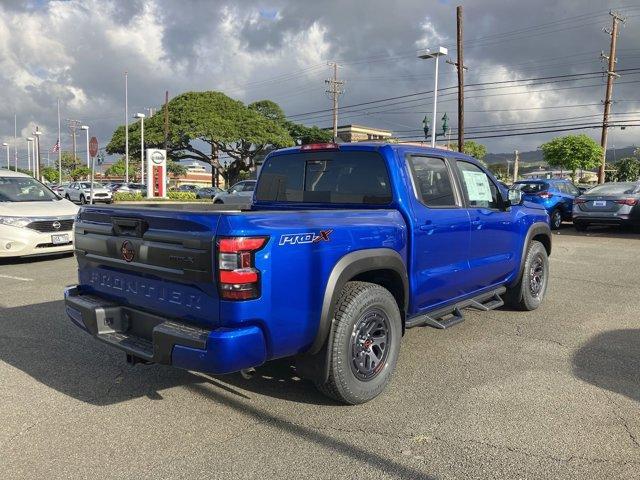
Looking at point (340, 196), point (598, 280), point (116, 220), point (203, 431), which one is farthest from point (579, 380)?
point (598, 280)

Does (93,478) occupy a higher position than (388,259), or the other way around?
(388,259)

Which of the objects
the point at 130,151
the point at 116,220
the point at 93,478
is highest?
the point at 130,151

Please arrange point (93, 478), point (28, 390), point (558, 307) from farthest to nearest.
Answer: point (558, 307)
point (28, 390)
point (93, 478)

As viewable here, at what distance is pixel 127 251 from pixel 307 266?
1.25 m

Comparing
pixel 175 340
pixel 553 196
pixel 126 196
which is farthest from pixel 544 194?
pixel 126 196

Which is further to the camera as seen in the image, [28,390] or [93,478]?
[28,390]

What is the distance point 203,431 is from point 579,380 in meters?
→ 2.92

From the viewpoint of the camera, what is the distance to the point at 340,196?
449cm

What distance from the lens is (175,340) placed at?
3043 mm

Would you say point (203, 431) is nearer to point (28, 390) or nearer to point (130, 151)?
point (28, 390)

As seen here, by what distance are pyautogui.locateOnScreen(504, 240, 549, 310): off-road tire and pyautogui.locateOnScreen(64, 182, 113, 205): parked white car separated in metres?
28.5

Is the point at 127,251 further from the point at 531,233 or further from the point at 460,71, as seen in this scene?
the point at 460,71

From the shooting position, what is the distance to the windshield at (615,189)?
1484 cm

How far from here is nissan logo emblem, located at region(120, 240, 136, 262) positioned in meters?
3.47
